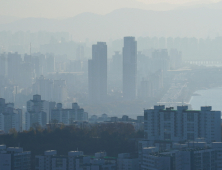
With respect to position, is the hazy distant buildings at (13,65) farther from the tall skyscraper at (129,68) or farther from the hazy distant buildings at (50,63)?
the tall skyscraper at (129,68)

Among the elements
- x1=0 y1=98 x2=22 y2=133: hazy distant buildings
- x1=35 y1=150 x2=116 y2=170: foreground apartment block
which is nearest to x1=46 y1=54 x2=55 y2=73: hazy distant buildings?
x1=0 y1=98 x2=22 y2=133: hazy distant buildings

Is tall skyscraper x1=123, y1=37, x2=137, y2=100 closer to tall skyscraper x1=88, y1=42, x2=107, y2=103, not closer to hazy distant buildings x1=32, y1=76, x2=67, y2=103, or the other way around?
tall skyscraper x1=88, y1=42, x2=107, y2=103

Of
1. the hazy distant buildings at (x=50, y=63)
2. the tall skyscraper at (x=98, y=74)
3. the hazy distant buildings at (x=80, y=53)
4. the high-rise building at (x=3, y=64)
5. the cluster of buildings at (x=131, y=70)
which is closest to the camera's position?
the tall skyscraper at (x=98, y=74)

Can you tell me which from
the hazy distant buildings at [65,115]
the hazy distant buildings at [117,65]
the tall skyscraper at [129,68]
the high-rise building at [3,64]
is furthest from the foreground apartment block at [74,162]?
the high-rise building at [3,64]

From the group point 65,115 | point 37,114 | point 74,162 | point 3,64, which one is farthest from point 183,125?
point 3,64

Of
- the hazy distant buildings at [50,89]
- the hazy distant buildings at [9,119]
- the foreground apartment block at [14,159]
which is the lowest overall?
the foreground apartment block at [14,159]

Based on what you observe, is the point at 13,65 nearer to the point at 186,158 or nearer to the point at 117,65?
the point at 117,65
